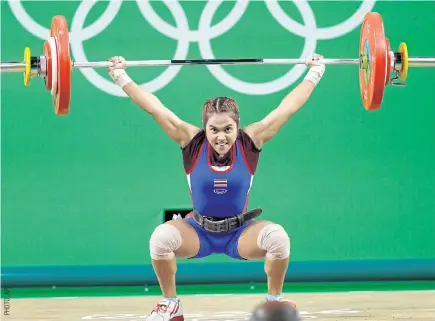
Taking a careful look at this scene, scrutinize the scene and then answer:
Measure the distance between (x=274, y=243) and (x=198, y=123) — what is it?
8.31 ft

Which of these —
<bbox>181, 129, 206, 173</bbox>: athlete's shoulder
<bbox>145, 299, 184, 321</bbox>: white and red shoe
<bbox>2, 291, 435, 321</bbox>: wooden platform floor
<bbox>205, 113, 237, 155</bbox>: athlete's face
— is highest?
<bbox>205, 113, 237, 155</bbox>: athlete's face

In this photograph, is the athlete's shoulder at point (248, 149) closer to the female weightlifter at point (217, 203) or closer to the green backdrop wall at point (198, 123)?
the female weightlifter at point (217, 203)

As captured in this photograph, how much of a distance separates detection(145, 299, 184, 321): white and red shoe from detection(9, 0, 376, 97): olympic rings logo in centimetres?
260

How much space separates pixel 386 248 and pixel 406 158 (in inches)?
25.3

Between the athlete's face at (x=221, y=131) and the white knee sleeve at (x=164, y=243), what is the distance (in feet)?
1.50

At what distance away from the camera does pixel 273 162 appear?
738 cm

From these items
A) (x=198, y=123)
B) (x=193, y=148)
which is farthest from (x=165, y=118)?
(x=198, y=123)

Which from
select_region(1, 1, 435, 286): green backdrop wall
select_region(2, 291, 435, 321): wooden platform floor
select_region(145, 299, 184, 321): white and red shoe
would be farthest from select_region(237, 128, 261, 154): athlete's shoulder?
select_region(1, 1, 435, 286): green backdrop wall

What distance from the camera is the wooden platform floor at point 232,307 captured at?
221 inches

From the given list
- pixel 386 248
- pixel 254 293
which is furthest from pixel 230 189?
pixel 386 248

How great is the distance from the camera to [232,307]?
6.12 m

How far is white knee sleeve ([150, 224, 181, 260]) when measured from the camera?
16.0ft

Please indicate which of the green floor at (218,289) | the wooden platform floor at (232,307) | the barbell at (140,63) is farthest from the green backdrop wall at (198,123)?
the barbell at (140,63)

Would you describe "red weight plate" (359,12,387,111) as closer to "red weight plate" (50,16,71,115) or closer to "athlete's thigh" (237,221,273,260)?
"athlete's thigh" (237,221,273,260)
